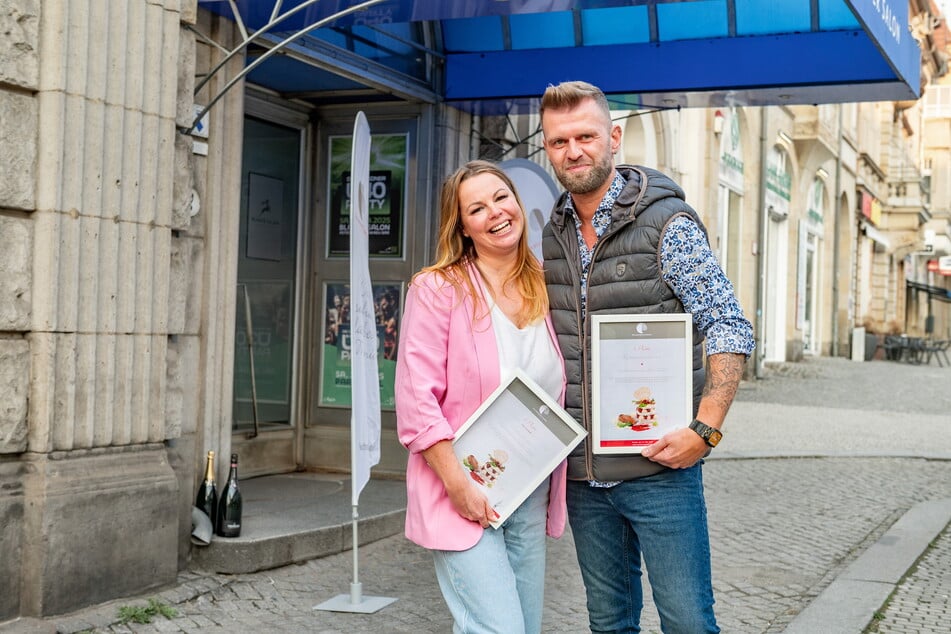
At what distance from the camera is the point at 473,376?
3.14m

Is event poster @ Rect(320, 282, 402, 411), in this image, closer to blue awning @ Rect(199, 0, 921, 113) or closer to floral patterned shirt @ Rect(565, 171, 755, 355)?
blue awning @ Rect(199, 0, 921, 113)

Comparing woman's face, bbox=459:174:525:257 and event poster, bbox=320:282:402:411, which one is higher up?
woman's face, bbox=459:174:525:257

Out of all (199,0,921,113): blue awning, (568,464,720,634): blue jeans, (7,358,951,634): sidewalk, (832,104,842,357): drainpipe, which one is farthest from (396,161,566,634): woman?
(832,104,842,357): drainpipe

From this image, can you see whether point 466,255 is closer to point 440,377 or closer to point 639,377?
point 440,377

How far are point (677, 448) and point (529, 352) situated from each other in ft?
1.57

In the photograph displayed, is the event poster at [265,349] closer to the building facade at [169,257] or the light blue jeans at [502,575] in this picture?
the building facade at [169,257]

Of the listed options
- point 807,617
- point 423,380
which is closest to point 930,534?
point 807,617

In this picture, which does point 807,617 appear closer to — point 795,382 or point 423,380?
point 423,380

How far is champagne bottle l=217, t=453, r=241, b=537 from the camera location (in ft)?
20.0

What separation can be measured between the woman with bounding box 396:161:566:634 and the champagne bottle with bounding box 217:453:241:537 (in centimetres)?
311

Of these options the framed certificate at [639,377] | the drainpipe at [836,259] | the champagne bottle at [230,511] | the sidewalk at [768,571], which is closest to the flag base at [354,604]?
the sidewalk at [768,571]

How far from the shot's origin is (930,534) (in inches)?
300

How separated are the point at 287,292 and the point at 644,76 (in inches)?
123

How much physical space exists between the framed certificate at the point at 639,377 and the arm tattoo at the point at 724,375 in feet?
0.20
